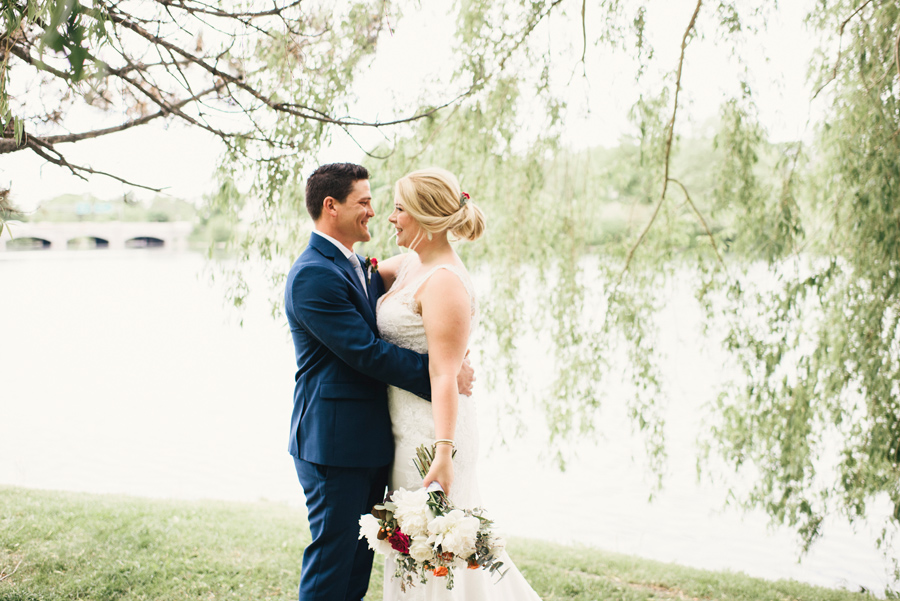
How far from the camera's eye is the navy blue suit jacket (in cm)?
209

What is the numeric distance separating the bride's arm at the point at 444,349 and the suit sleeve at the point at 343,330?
86mm

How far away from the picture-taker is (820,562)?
6.06 m

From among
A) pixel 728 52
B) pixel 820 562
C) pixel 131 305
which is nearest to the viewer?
pixel 728 52

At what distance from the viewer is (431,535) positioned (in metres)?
1.84

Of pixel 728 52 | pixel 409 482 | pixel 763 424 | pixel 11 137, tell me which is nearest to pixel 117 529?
pixel 11 137

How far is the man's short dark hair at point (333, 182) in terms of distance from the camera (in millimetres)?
2350

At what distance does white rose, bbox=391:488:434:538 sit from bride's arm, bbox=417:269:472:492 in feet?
0.46

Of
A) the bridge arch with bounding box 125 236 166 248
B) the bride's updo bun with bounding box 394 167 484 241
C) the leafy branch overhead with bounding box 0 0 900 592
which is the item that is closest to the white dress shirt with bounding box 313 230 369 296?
the bride's updo bun with bounding box 394 167 484 241

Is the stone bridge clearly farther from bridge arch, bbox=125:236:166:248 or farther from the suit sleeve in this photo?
the suit sleeve

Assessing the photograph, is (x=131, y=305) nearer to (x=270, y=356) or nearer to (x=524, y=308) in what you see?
(x=270, y=356)

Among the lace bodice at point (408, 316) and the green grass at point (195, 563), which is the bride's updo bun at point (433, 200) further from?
the green grass at point (195, 563)

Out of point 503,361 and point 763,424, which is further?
point 503,361

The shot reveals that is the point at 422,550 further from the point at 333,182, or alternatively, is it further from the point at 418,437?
the point at 333,182

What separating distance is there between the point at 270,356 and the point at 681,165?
11844mm
